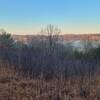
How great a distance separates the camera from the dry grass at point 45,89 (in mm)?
6164

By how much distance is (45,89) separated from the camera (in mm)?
6707

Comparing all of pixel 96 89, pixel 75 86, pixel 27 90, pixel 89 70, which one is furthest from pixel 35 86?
pixel 89 70

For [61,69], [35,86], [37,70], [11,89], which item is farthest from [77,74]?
[11,89]

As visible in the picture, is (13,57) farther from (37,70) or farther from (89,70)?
(89,70)

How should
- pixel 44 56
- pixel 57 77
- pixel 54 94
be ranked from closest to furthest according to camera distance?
pixel 54 94, pixel 57 77, pixel 44 56

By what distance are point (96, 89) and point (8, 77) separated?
248 centimetres

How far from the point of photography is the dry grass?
616 centimetres

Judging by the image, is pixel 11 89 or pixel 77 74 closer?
pixel 11 89

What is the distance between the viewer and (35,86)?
6898 mm

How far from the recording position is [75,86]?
7078mm

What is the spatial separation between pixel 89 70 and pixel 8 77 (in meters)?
2.57

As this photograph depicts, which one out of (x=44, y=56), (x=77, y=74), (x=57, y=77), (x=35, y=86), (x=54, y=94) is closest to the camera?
(x=54, y=94)

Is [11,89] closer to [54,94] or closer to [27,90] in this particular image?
[27,90]

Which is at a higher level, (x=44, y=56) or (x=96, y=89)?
(x=44, y=56)
